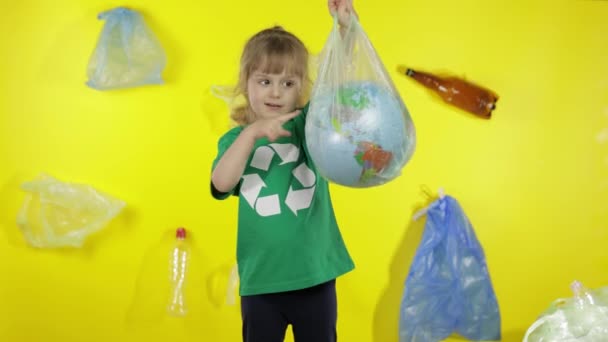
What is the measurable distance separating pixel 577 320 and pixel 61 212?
1.43 meters

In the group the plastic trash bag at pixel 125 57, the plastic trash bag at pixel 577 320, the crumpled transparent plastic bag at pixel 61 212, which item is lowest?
the plastic trash bag at pixel 577 320

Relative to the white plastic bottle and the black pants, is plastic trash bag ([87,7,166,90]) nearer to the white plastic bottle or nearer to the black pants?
the white plastic bottle

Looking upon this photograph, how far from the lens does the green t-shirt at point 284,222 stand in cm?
117

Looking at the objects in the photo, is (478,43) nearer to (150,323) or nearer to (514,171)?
(514,171)

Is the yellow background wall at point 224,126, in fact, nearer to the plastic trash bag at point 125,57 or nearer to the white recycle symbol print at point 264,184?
the plastic trash bag at point 125,57

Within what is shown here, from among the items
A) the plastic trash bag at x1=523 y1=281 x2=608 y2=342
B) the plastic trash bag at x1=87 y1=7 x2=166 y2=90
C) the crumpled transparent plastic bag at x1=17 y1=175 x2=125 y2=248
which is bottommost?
the plastic trash bag at x1=523 y1=281 x2=608 y2=342

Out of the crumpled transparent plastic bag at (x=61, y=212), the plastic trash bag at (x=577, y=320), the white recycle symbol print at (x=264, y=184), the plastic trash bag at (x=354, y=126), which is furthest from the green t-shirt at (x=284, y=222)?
the crumpled transparent plastic bag at (x=61, y=212)

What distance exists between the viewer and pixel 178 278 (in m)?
1.87

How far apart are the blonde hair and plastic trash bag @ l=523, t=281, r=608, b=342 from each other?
81 centimetres

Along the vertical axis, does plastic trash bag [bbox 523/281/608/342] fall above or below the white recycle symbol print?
below

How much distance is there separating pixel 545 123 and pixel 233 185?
1.09 metres

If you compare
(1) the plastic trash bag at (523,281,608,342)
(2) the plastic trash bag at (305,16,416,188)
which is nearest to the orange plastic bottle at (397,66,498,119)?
(1) the plastic trash bag at (523,281,608,342)

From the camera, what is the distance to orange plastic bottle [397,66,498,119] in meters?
1.81

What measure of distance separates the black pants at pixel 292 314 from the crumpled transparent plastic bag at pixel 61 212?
78cm
